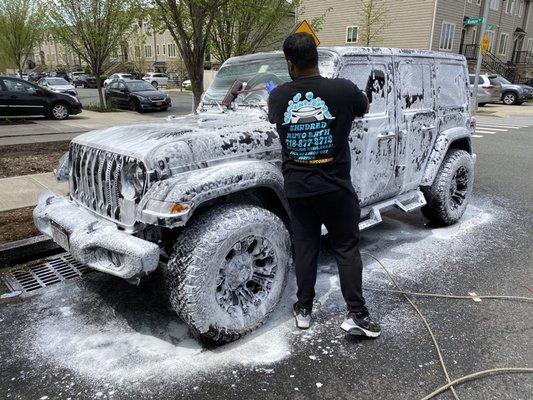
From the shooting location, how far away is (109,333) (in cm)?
324

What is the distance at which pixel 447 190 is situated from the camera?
5.11m

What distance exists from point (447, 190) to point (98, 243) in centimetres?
384

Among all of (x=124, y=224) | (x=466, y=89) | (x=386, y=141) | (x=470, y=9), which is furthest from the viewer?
(x=470, y=9)

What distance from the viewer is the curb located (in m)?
4.29

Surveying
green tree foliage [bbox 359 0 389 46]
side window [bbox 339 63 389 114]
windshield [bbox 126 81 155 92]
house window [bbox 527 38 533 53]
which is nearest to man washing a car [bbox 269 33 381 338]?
side window [bbox 339 63 389 114]

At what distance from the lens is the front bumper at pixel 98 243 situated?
2670 millimetres

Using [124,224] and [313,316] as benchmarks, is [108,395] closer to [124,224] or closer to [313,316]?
[124,224]

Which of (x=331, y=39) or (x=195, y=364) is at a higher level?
(x=331, y=39)

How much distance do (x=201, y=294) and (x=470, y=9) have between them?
3409 centimetres

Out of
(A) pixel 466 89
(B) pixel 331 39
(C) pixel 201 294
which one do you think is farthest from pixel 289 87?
(B) pixel 331 39

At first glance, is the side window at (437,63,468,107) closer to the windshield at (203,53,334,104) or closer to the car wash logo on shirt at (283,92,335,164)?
the windshield at (203,53,334,104)

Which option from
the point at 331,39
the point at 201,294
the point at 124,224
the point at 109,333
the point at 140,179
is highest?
the point at 331,39

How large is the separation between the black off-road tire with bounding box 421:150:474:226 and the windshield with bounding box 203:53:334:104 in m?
2.14

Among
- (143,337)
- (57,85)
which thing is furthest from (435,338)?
(57,85)
